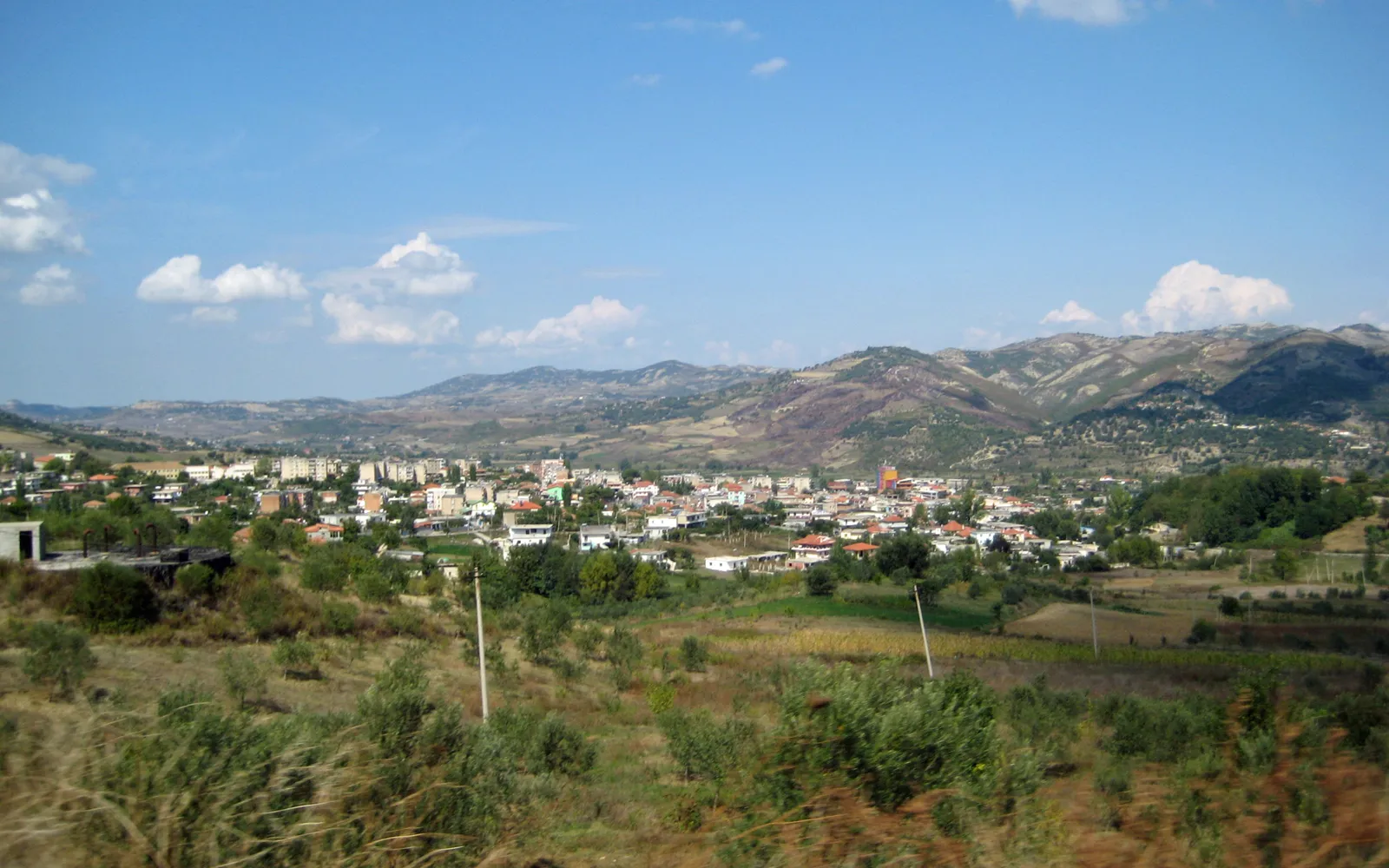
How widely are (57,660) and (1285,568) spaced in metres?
43.2

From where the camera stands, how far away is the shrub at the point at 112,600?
56.0 ft

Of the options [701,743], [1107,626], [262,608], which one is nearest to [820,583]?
[1107,626]

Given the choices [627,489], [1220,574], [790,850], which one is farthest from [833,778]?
[627,489]

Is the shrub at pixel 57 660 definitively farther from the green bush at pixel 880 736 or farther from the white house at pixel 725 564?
the white house at pixel 725 564

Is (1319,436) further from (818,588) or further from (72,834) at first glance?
(72,834)

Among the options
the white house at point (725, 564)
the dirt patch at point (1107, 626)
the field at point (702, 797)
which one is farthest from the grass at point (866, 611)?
the field at point (702, 797)

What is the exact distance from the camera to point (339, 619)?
20.8 meters

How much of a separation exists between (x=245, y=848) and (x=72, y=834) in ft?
1.59

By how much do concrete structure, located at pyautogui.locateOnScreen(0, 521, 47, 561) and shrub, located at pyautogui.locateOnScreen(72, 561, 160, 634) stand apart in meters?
4.46

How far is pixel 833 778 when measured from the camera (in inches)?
133

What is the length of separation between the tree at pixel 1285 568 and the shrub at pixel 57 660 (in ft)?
138

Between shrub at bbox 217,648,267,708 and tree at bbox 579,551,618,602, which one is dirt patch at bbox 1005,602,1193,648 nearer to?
tree at bbox 579,551,618,602

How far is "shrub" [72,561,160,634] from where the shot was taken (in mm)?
17062

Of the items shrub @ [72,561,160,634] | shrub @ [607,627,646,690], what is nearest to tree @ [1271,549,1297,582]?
shrub @ [607,627,646,690]
